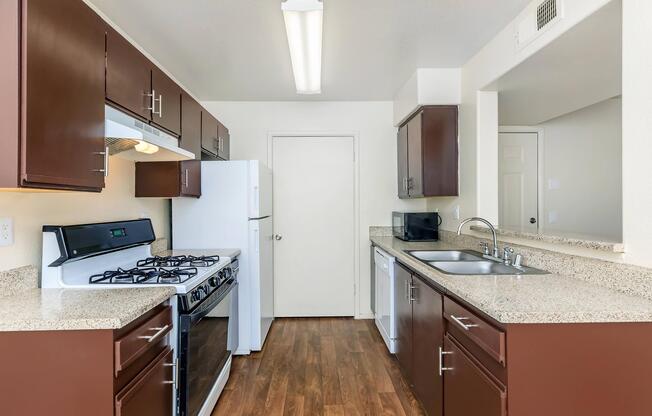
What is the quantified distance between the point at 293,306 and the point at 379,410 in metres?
1.78

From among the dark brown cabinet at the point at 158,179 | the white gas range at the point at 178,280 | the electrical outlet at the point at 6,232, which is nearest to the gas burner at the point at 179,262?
the white gas range at the point at 178,280

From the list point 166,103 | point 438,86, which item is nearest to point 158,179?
point 166,103

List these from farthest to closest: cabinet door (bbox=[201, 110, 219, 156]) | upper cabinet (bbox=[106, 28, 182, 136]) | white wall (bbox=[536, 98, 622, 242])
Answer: white wall (bbox=[536, 98, 622, 242]) < cabinet door (bbox=[201, 110, 219, 156]) < upper cabinet (bbox=[106, 28, 182, 136])

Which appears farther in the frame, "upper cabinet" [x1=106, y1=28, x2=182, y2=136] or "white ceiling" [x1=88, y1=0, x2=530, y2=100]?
"white ceiling" [x1=88, y1=0, x2=530, y2=100]

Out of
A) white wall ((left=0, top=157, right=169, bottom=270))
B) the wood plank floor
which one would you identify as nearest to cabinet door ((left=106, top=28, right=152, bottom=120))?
white wall ((left=0, top=157, right=169, bottom=270))

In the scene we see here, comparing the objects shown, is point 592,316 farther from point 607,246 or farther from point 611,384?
point 607,246

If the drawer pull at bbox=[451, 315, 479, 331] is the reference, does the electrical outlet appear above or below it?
above

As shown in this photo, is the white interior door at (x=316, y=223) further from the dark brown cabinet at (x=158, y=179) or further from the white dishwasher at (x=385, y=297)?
the dark brown cabinet at (x=158, y=179)

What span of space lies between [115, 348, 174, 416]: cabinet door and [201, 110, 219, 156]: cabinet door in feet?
5.72

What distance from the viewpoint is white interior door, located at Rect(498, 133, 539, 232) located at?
3539mm

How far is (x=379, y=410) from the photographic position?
6.79 feet

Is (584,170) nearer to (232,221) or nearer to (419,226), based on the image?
(419,226)

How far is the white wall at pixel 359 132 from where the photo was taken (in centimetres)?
367

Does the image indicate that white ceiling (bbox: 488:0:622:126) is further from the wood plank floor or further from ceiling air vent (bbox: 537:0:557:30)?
the wood plank floor
